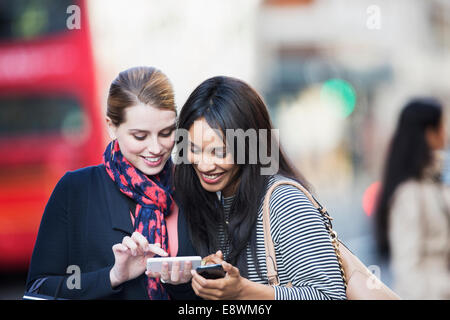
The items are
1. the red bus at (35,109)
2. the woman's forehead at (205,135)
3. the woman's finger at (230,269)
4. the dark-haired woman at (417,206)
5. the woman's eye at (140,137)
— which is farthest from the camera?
the red bus at (35,109)

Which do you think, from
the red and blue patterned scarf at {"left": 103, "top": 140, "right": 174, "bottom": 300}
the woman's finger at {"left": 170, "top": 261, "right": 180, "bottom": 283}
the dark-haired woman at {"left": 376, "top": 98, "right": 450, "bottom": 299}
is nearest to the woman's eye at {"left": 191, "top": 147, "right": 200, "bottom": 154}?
the red and blue patterned scarf at {"left": 103, "top": 140, "right": 174, "bottom": 300}

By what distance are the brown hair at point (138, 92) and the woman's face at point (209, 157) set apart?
0.58 ft

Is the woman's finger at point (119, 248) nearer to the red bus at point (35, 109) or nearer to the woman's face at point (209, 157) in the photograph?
the woman's face at point (209, 157)

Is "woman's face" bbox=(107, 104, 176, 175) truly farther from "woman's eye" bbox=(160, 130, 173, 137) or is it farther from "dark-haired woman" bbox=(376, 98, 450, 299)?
"dark-haired woman" bbox=(376, 98, 450, 299)

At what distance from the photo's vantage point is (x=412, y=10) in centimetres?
1998

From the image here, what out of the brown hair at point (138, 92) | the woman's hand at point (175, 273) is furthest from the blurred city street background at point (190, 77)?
the woman's hand at point (175, 273)

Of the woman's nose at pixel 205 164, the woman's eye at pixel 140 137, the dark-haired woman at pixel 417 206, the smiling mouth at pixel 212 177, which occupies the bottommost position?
the dark-haired woman at pixel 417 206

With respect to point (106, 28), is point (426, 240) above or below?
below

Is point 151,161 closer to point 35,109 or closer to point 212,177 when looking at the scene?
point 212,177

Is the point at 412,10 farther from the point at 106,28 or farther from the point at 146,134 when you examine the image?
the point at 146,134

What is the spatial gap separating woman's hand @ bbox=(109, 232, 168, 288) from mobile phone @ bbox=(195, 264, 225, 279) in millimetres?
187

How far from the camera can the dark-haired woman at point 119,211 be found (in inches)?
85.4
